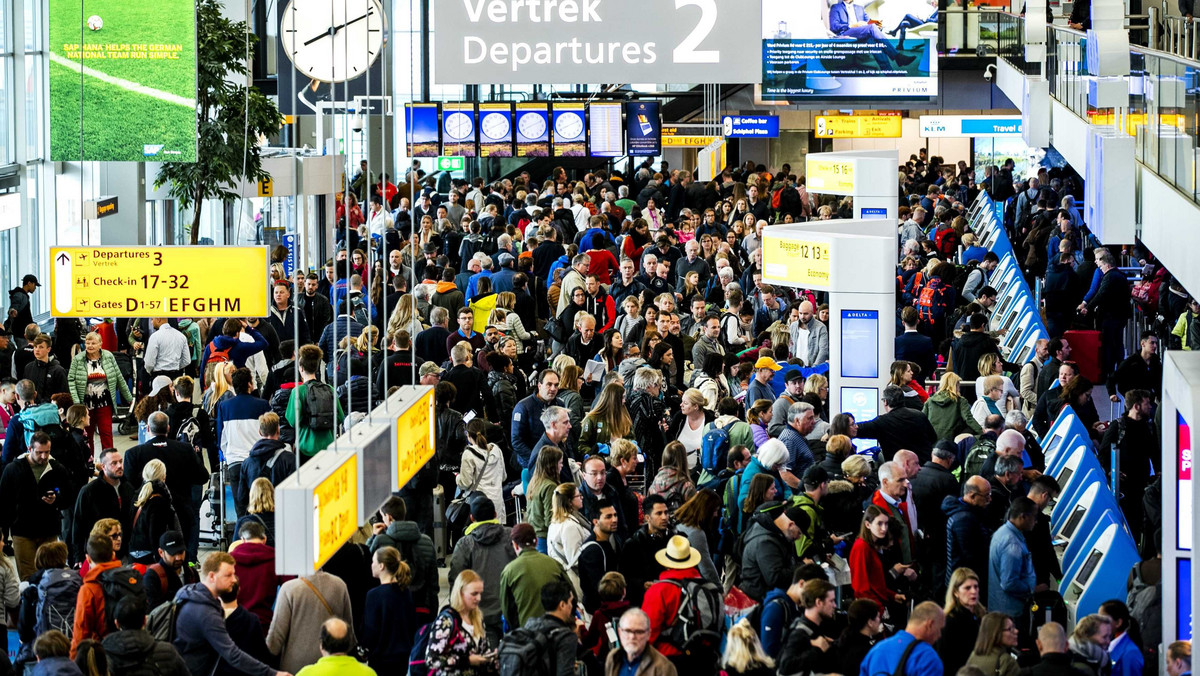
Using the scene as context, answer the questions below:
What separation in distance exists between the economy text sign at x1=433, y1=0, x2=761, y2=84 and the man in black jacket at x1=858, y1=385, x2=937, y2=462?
2753 millimetres

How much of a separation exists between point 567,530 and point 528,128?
70.9 ft

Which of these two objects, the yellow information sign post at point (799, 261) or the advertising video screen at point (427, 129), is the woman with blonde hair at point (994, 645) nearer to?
the yellow information sign post at point (799, 261)

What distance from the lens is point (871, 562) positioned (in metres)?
8.50

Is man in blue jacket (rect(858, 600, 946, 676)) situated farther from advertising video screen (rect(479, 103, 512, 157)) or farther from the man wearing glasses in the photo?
advertising video screen (rect(479, 103, 512, 157))

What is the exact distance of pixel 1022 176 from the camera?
38.0 metres

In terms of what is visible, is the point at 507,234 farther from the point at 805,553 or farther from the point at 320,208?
the point at 805,553

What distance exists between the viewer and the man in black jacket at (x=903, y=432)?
1085 centimetres

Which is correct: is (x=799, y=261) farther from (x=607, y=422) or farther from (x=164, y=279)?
(x=164, y=279)

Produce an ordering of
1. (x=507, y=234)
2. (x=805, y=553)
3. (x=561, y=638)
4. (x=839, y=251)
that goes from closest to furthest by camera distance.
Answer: (x=561, y=638) < (x=805, y=553) < (x=839, y=251) < (x=507, y=234)

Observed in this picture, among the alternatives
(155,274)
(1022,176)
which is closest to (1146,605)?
(155,274)

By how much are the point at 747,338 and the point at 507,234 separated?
547 cm

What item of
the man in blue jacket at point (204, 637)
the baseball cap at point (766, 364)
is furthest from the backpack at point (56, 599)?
the baseball cap at point (766, 364)

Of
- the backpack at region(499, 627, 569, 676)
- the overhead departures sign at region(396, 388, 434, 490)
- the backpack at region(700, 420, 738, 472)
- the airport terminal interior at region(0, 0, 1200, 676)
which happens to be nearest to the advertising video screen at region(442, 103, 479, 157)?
the airport terminal interior at region(0, 0, 1200, 676)

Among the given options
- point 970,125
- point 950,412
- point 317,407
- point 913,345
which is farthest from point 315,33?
point 970,125
